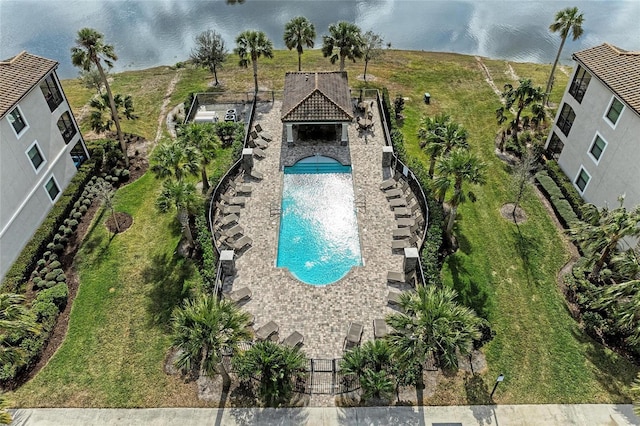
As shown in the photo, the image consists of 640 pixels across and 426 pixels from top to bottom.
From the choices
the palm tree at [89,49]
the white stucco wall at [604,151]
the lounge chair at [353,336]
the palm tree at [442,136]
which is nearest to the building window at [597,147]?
the white stucco wall at [604,151]

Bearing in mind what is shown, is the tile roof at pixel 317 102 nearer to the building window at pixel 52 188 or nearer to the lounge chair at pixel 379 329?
the building window at pixel 52 188

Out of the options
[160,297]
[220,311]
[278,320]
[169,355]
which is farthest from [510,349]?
[160,297]

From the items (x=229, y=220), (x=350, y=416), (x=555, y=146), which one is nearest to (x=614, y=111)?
(x=555, y=146)

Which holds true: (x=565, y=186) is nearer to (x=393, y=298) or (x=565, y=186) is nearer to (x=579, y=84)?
(x=579, y=84)

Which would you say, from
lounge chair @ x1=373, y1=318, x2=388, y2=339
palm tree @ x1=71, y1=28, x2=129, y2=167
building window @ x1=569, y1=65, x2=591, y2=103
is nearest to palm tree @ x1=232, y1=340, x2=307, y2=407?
lounge chair @ x1=373, y1=318, x2=388, y2=339

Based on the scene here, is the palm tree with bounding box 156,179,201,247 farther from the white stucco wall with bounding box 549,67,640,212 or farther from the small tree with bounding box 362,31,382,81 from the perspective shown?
the white stucco wall with bounding box 549,67,640,212

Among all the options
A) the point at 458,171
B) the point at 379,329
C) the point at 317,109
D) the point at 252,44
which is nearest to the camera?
the point at 379,329
